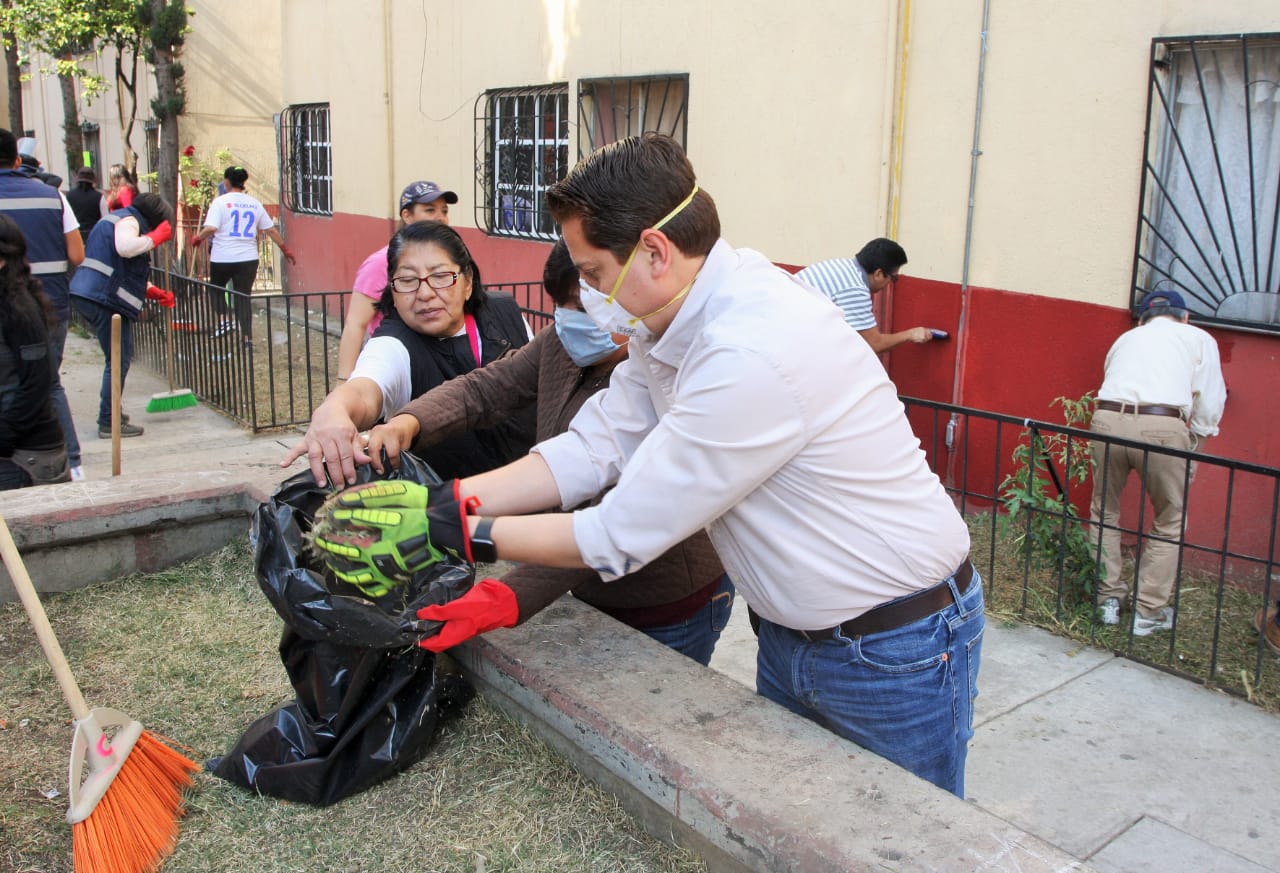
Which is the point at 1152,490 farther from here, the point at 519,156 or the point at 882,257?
the point at 519,156

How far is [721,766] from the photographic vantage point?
2146mm

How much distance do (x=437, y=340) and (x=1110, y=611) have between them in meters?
3.47

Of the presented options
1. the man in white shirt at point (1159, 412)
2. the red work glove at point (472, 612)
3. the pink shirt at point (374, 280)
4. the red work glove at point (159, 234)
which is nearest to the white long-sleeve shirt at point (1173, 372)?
the man in white shirt at point (1159, 412)

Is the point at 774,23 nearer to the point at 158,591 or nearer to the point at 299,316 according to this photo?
the point at 158,591

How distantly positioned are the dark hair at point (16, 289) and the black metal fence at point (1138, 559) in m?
3.83

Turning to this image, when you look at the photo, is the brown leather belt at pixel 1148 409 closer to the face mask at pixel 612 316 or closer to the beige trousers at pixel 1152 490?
the beige trousers at pixel 1152 490

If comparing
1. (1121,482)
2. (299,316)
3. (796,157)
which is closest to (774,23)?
(796,157)

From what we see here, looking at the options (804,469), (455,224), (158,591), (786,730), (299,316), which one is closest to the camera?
(804,469)

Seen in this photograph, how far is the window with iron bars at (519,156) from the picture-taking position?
977 cm

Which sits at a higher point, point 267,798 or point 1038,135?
point 1038,135

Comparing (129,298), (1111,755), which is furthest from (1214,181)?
(129,298)

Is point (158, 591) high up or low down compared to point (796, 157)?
down

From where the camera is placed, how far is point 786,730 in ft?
7.49

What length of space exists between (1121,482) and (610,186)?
399 centimetres
